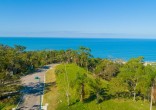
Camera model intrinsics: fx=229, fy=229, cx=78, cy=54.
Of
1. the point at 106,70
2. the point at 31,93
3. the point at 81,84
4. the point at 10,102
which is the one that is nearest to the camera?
the point at 81,84

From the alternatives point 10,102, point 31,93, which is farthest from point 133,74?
point 10,102

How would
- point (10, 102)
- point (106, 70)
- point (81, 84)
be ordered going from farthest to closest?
point (106, 70), point (10, 102), point (81, 84)

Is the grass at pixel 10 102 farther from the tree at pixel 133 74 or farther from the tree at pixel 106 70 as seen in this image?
the tree at pixel 106 70

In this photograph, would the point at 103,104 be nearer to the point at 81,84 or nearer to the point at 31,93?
the point at 81,84

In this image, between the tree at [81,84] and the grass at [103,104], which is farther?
the tree at [81,84]

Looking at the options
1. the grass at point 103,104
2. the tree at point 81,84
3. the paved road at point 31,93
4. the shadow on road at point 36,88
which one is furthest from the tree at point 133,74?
the paved road at point 31,93

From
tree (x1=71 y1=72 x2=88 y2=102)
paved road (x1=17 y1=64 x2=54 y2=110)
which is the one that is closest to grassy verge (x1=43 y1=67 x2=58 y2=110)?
paved road (x1=17 y1=64 x2=54 y2=110)

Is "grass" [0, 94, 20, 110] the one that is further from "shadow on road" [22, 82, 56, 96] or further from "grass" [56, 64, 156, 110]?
"grass" [56, 64, 156, 110]

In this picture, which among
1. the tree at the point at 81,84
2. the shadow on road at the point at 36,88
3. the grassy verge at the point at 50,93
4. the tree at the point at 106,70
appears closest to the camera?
the tree at the point at 81,84

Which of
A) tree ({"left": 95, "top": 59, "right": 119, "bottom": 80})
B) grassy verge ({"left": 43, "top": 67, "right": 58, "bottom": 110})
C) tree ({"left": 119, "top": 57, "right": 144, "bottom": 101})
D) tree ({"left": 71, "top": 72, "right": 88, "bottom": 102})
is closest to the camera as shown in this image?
tree ({"left": 71, "top": 72, "right": 88, "bottom": 102})

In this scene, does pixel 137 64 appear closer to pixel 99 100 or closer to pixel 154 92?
pixel 154 92

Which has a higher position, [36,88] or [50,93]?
[50,93]
